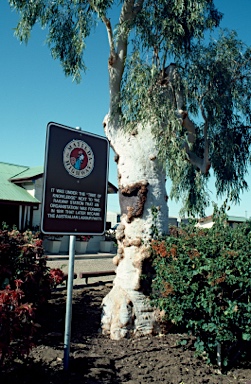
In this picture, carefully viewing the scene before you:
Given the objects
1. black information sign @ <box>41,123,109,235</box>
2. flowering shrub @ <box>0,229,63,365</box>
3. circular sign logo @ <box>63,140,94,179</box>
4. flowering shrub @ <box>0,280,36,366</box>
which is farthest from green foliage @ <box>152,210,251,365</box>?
flowering shrub @ <box>0,280,36,366</box>

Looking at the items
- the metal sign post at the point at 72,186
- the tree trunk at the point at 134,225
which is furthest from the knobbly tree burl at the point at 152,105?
the metal sign post at the point at 72,186

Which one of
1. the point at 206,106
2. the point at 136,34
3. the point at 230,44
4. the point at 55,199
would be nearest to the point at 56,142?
the point at 55,199

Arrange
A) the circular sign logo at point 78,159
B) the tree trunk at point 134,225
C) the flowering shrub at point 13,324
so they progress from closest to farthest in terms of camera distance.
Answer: the flowering shrub at point 13,324
the circular sign logo at point 78,159
the tree trunk at point 134,225

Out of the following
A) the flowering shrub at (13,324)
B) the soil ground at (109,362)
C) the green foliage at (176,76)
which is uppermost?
the green foliage at (176,76)

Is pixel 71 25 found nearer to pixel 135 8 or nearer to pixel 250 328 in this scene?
pixel 135 8

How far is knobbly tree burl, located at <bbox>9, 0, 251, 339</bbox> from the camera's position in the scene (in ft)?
20.3

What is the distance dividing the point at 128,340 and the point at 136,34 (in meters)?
5.59

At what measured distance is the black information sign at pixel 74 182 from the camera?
397 centimetres

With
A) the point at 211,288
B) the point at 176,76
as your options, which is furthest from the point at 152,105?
the point at 211,288

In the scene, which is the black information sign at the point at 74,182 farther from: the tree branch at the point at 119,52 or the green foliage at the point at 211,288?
the tree branch at the point at 119,52

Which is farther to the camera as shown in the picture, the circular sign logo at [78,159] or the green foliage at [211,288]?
the green foliage at [211,288]

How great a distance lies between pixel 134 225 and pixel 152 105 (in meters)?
2.12

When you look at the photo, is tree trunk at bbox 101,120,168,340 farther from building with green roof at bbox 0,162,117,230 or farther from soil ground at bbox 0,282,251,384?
building with green roof at bbox 0,162,117,230

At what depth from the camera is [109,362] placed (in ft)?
14.5
